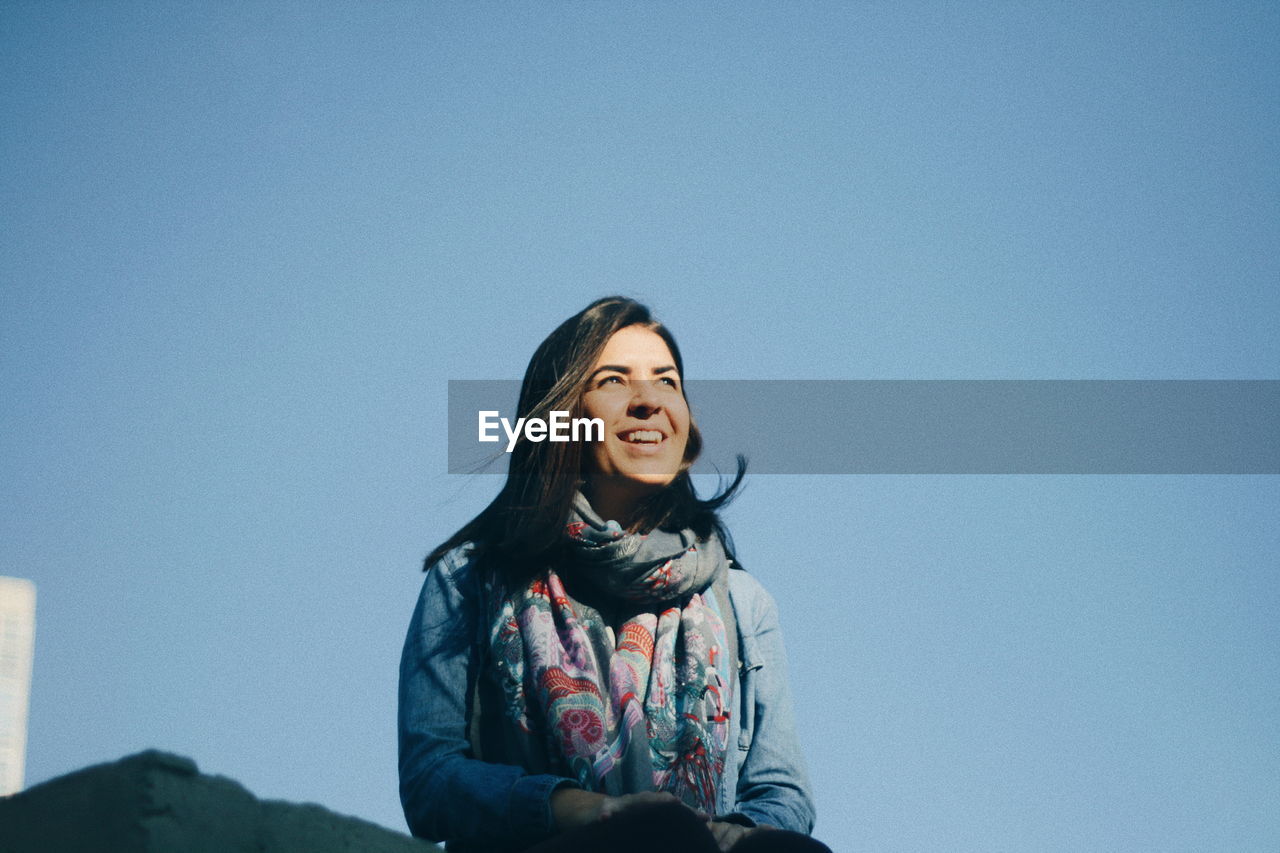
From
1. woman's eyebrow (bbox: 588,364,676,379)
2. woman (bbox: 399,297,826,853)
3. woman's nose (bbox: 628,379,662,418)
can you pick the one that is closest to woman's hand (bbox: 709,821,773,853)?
woman (bbox: 399,297,826,853)

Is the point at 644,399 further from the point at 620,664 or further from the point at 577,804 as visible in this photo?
the point at 577,804

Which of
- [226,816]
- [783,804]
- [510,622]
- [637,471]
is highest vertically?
[637,471]

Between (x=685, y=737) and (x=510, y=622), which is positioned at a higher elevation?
(x=510, y=622)

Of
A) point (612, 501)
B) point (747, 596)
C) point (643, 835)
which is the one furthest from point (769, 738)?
point (643, 835)

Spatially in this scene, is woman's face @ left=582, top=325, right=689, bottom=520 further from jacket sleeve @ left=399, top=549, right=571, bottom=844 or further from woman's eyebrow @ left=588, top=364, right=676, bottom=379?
jacket sleeve @ left=399, top=549, right=571, bottom=844

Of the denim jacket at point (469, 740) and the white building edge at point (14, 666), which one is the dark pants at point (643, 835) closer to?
the denim jacket at point (469, 740)

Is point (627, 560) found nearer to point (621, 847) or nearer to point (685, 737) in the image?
point (685, 737)

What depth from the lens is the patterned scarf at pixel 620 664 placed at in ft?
12.0

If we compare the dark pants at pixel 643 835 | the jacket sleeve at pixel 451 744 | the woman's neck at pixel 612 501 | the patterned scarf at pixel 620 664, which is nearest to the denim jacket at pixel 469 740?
the jacket sleeve at pixel 451 744

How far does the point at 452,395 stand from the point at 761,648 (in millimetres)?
1677

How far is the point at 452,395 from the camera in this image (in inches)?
207

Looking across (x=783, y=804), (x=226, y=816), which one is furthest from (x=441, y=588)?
(x=226, y=816)

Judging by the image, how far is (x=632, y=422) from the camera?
4.25 m

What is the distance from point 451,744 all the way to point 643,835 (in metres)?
1.13
